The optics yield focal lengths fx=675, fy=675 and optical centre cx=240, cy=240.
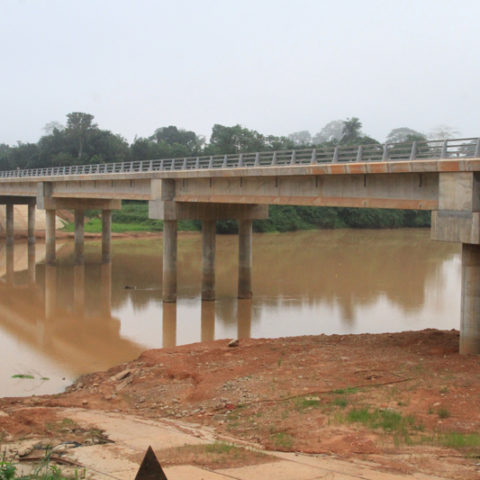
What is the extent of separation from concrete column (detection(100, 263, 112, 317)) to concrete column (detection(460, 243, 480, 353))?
17.8 metres

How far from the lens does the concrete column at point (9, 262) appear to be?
44.9 meters

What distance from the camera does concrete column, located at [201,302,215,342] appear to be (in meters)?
26.8

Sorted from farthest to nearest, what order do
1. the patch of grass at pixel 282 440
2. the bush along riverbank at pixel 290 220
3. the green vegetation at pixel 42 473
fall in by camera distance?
the bush along riverbank at pixel 290 220, the patch of grass at pixel 282 440, the green vegetation at pixel 42 473

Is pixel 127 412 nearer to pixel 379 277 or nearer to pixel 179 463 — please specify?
pixel 179 463

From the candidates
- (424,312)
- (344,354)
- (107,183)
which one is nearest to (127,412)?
(344,354)

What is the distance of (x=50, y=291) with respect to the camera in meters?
38.9

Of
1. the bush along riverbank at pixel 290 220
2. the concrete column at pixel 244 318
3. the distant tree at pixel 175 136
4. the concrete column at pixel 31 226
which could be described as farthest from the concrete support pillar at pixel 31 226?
the distant tree at pixel 175 136

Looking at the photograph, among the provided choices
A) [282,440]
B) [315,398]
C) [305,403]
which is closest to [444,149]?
[315,398]

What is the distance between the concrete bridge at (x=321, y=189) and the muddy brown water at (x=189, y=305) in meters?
3.41

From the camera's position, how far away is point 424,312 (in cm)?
3127

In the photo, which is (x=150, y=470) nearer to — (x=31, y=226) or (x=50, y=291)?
(x=50, y=291)

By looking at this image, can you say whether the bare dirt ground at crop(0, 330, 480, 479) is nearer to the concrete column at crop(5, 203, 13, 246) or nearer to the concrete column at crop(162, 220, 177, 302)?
the concrete column at crop(162, 220, 177, 302)

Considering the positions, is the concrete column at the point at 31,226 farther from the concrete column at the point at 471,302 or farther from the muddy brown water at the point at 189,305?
the concrete column at the point at 471,302

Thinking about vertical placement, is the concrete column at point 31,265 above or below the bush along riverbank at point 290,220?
below
